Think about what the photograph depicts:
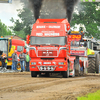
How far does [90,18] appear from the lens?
51375 millimetres

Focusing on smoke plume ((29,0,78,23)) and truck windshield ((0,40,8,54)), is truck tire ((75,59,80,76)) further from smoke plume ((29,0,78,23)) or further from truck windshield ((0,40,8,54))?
truck windshield ((0,40,8,54))

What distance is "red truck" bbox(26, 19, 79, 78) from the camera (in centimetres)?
1831

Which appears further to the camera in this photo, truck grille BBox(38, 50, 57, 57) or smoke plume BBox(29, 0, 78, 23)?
smoke plume BBox(29, 0, 78, 23)

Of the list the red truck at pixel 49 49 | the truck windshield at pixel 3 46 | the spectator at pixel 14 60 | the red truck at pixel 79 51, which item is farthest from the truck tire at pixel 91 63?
the truck windshield at pixel 3 46

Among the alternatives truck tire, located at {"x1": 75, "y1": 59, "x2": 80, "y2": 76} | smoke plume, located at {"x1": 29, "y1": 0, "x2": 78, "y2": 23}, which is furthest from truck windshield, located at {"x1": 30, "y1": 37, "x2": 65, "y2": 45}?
smoke plume, located at {"x1": 29, "y1": 0, "x2": 78, "y2": 23}

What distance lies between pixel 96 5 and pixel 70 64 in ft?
111

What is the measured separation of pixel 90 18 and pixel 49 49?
3396cm

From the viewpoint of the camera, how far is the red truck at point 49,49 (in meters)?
18.3

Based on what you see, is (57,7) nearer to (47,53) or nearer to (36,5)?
(36,5)

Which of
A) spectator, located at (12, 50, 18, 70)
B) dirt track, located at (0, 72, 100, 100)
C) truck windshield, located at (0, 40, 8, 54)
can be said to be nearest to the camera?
dirt track, located at (0, 72, 100, 100)

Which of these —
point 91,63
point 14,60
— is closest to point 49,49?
point 91,63

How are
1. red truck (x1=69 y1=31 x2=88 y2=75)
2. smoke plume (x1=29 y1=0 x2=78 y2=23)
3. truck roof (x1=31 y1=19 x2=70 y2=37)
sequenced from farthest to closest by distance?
smoke plume (x1=29 y1=0 x2=78 y2=23), red truck (x1=69 y1=31 x2=88 y2=75), truck roof (x1=31 y1=19 x2=70 y2=37)

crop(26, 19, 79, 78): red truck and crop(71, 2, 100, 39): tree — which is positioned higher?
crop(71, 2, 100, 39): tree

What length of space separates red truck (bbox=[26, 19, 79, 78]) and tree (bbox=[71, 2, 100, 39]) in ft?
102
